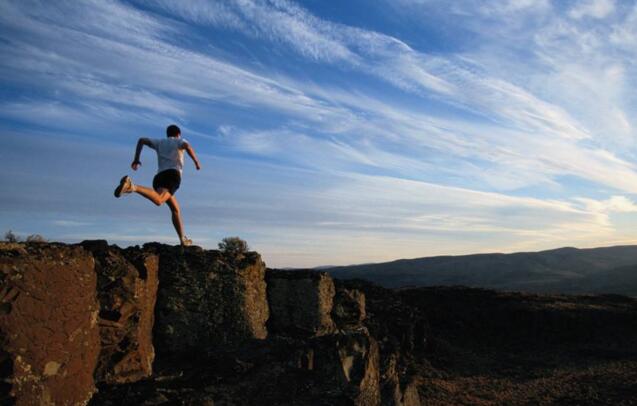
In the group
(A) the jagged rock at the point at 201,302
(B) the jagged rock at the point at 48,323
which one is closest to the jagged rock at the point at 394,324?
(A) the jagged rock at the point at 201,302

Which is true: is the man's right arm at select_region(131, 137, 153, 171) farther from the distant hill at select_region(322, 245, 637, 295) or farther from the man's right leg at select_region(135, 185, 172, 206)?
the distant hill at select_region(322, 245, 637, 295)

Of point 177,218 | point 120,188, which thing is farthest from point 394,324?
point 120,188

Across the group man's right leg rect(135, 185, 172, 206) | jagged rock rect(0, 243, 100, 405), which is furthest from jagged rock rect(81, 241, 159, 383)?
man's right leg rect(135, 185, 172, 206)

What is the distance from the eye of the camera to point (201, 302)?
6.11 m

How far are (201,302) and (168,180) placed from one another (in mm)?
1532

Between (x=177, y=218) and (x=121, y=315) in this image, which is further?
(x=177, y=218)

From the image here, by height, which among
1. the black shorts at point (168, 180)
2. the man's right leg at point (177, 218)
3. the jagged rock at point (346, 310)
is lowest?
the jagged rock at point (346, 310)

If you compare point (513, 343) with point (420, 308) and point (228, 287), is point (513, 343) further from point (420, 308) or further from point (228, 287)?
point (228, 287)

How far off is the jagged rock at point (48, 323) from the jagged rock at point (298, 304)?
3678 mm

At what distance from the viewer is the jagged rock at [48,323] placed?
136 inches

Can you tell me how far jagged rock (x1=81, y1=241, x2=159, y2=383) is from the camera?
4773mm

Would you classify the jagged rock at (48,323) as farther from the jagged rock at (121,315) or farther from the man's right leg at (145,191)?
the man's right leg at (145,191)

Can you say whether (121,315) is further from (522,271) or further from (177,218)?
(522,271)

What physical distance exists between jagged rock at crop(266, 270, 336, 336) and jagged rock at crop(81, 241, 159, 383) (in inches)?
104
